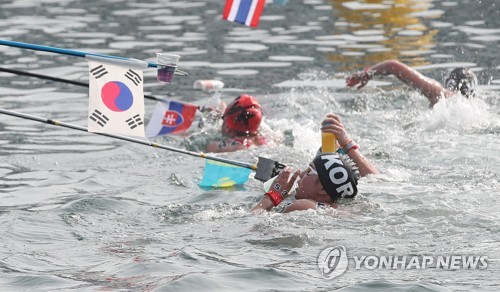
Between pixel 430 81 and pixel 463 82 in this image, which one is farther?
pixel 463 82

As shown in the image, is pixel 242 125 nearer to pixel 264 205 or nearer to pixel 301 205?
pixel 264 205

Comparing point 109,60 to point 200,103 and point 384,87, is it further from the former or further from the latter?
point 384,87

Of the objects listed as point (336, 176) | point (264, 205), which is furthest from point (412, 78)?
point (264, 205)

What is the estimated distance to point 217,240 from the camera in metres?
9.09

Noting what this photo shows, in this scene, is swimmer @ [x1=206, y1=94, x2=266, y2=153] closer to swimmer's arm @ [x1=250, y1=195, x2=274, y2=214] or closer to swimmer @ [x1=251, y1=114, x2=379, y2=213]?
swimmer @ [x1=251, y1=114, x2=379, y2=213]

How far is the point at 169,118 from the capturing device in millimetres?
13359

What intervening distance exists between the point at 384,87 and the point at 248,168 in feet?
22.2

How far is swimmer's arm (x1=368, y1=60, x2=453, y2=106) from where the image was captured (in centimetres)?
1384

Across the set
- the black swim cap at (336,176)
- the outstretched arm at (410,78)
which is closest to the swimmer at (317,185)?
the black swim cap at (336,176)

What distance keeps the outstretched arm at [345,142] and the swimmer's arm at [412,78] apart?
10.1 ft

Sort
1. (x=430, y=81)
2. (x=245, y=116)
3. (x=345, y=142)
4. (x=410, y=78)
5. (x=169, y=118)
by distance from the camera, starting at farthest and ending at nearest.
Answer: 1. (x=430, y=81)
2. (x=410, y=78)
3. (x=245, y=116)
4. (x=169, y=118)
5. (x=345, y=142)

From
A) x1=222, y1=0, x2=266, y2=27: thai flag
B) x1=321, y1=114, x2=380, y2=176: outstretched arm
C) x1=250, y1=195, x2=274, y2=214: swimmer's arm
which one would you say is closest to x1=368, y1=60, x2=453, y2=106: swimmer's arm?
x1=222, y1=0, x2=266, y2=27: thai flag

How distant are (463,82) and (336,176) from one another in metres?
5.41

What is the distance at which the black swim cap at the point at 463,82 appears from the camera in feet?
47.2
